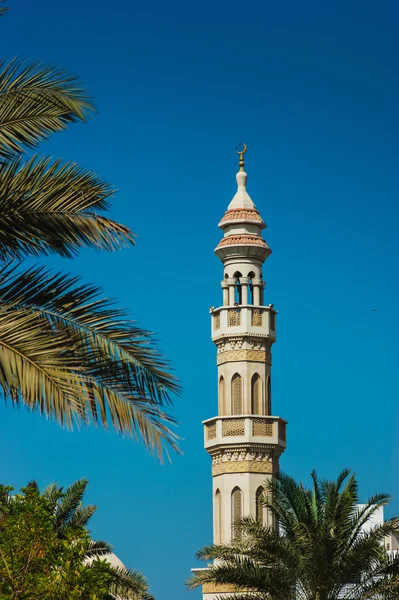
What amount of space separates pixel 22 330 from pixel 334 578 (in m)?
18.9

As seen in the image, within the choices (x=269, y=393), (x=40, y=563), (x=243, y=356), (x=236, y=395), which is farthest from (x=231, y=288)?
(x=40, y=563)

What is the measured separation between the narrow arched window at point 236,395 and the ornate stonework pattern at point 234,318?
1593 millimetres

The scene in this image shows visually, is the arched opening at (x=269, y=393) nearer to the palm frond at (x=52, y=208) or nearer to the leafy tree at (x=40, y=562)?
the leafy tree at (x=40, y=562)

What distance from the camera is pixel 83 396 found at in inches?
316

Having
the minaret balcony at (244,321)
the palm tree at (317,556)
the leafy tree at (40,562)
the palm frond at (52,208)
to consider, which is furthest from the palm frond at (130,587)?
the palm frond at (52,208)

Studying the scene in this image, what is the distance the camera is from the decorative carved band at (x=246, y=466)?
127ft

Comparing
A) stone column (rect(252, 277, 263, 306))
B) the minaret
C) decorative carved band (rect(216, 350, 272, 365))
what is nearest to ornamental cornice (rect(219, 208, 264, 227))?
the minaret

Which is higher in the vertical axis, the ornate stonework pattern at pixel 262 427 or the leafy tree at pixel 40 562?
the ornate stonework pattern at pixel 262 427

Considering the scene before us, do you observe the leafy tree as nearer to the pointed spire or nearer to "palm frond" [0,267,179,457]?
"palm frond" [0,267,179,457]

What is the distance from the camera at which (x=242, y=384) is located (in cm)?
3956

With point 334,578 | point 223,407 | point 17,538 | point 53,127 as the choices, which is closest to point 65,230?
point 53,127

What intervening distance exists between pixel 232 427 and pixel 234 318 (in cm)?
348

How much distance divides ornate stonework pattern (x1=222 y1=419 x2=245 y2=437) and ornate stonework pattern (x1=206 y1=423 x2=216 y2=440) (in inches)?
20.7

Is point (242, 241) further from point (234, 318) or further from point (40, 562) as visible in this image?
point (40, 562)
